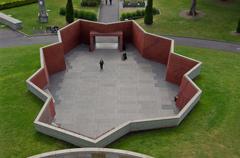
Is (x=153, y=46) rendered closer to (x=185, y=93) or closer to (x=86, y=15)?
(x=185, y=93)

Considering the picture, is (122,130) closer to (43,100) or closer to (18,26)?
(43,100)

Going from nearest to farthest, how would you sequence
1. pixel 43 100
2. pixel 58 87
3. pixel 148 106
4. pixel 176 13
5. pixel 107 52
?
pixel 43 100 < pixel 148 106 < pixel 58 87 < pixel 107 52 < pixel 176 13

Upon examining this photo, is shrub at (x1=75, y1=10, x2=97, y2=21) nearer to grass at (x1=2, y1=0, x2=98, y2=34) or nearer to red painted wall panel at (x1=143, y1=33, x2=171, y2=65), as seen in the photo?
grass at (x1=2, y1=0, x2=98, y2=34)

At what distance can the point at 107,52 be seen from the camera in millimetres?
47875

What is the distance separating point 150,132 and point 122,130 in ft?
8.20

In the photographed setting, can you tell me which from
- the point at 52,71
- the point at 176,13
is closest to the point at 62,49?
the point at 52,71

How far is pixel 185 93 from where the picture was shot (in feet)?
117

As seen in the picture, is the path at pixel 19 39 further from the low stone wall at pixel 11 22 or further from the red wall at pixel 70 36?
the red wall at pixel 70 36

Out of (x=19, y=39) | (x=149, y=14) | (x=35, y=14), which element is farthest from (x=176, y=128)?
(x=35, y=14)

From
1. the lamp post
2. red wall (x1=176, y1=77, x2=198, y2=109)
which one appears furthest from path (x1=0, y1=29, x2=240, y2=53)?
red wall (x1=176, y1=77, x2=198, y2=109)

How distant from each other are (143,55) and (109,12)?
54.5 ft

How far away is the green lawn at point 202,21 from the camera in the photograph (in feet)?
170

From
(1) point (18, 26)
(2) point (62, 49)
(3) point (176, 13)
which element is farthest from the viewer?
(3) point (176, 13)

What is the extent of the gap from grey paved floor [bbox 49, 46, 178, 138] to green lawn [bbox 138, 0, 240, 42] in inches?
362
